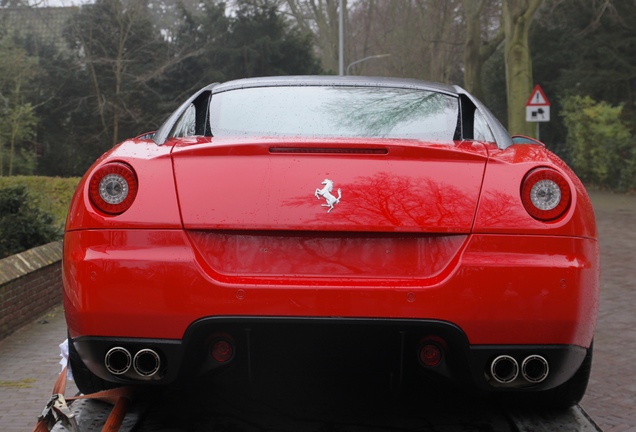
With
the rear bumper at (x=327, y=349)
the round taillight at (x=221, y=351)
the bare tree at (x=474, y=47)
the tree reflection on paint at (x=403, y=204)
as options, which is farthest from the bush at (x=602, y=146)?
the round taillight at (x=221, y=351)

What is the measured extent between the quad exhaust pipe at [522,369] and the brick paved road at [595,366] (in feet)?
3.61

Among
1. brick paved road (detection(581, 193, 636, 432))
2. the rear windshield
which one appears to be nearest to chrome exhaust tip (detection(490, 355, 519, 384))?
the rear windshield

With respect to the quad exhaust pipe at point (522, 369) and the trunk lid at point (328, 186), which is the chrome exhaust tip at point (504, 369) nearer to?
the quad exhaust pipe at point (522, 369)

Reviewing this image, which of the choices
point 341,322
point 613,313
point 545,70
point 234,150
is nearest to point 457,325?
point 341,322

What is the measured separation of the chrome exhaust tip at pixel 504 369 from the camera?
11.8 feet

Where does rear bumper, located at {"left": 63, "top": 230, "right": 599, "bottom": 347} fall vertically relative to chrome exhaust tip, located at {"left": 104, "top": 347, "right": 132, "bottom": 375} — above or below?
above

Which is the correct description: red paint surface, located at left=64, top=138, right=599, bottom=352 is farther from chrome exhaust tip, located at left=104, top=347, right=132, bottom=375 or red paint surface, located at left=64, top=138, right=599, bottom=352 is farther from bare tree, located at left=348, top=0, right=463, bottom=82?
bare tree, located at left=348, top=0, right=463, bottom=82

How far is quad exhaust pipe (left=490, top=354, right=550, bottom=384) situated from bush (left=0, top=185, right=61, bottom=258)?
20.1ft

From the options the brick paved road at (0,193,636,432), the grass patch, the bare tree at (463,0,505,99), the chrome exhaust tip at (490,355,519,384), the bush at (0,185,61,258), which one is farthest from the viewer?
the bare tree at (463,0,505,99)

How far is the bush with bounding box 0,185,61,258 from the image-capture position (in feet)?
29.4

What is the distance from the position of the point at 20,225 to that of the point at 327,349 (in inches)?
234

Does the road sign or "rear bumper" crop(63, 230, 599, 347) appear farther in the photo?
the road sign

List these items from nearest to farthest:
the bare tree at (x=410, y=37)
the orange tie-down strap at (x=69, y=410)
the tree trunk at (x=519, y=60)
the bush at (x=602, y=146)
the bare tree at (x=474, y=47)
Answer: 1. the orange tie-down strap at (x=69, y=410)
2. the tree trunk at (x=519, y=60)
3. the bush at (x=602, y=146)
4. the bare tree at (x=474, y=47)
5. the bare tree at (x=410, y=37)

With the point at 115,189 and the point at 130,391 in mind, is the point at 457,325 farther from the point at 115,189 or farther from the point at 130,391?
the point at 130,391
